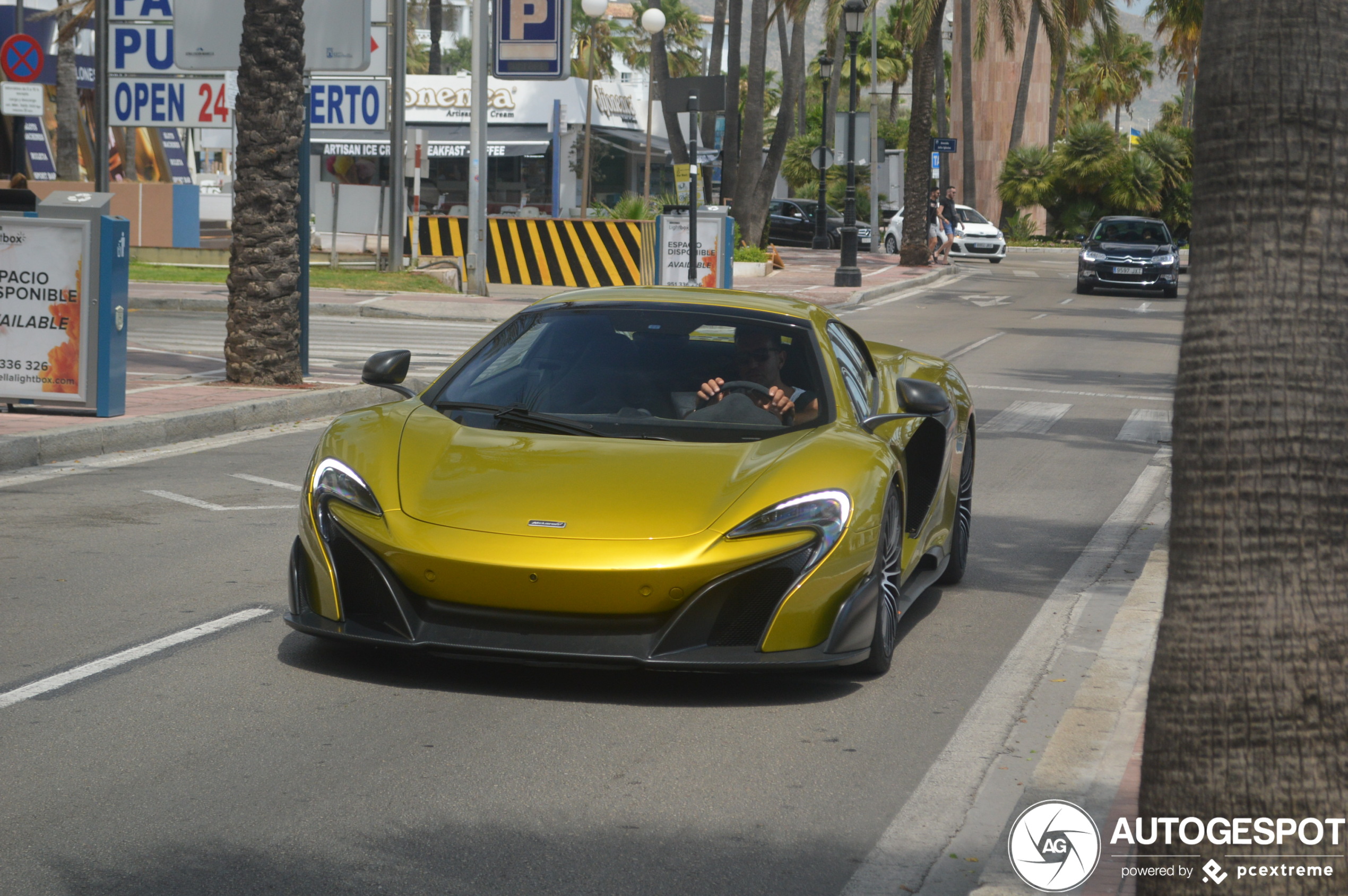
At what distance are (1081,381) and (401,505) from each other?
46.9ft

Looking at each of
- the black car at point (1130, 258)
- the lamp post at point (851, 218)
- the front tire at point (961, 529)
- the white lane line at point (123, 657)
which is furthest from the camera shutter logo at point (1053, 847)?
the black car at point (1130, 258)

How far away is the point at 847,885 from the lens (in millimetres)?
3916

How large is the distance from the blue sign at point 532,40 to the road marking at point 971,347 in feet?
28.8

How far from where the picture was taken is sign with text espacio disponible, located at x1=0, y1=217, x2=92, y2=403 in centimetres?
1156

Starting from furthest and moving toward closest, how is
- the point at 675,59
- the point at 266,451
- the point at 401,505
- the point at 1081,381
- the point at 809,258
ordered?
the point at 675,59
the point at 809,258
the point at 1081,381
the point at 266,451
the point at 401,505

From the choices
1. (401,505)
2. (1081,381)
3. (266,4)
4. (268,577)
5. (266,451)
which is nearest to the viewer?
(401,505)

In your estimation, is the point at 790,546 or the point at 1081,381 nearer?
the point at 790,546

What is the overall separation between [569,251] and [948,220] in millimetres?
17381

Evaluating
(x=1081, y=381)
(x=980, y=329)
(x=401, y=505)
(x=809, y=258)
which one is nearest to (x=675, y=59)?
(x=809, y=258)

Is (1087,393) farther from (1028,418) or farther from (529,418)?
(529,418)

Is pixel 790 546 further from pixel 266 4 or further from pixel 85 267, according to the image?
pixel 266 4

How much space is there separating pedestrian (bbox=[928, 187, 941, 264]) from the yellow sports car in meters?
35.4

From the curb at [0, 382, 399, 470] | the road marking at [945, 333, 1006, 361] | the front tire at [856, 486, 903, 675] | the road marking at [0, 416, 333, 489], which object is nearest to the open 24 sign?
the road marking at [945, 333, 1006, 361]

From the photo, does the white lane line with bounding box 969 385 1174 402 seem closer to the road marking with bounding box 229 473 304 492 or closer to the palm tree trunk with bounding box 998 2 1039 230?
the road marking with bounding box 229 473 304 492
